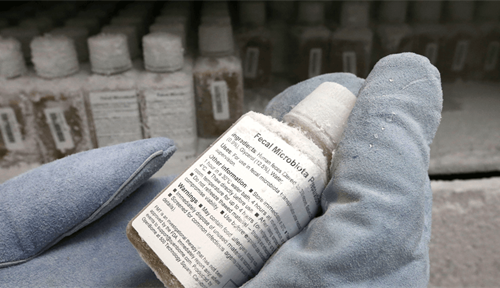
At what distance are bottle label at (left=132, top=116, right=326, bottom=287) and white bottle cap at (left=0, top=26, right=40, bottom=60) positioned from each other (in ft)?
2.20

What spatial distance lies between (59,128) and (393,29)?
31.1 inches

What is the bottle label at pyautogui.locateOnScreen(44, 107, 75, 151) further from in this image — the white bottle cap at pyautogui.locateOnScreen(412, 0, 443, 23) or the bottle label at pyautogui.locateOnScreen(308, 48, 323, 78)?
the white bottle cap at pyautogui.locateOnScreen(412, 0, 443, 23)

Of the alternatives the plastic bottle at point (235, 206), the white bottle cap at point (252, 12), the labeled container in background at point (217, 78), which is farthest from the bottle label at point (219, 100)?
the plastic bottle at point (235, 206)

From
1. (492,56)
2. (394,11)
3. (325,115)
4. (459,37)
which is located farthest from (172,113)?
(492,56)

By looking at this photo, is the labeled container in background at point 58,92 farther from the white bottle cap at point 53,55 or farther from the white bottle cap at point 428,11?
the white bottle cap at point 428,11

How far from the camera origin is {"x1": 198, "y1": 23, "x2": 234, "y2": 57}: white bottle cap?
0.72m

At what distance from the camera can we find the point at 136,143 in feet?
1.26

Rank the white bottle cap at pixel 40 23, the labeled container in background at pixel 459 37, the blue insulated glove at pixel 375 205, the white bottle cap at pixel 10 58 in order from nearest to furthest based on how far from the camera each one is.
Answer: the blue insulated glove at pixel 375 205 < the white bottle cap at pixel 10 58 < the white bottle cap at pixel 40 23 < the labeled container in background at pixel 459 37

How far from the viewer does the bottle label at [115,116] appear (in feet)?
2.26

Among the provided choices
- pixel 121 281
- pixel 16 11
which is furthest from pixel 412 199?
pixel 16 11

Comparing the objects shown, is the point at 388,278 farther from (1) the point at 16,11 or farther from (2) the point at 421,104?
(1) the point at 16,11

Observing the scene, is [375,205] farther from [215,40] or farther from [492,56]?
[492,56]

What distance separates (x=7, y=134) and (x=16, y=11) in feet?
1.31

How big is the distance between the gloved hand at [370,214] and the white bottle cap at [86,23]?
1.88 ft
